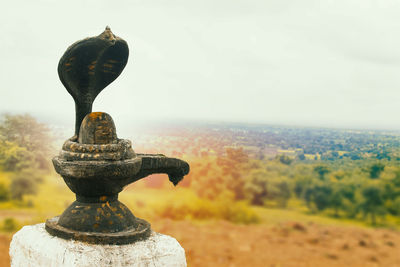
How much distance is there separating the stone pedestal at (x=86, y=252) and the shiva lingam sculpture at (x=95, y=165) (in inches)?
2.0

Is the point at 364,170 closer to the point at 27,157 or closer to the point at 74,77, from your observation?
the point at 27,157

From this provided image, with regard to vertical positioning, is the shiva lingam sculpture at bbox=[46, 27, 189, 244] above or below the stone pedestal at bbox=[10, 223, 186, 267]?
above

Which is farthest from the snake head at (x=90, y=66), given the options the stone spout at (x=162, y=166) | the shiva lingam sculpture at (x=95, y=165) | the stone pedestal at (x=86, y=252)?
the stone pedestal at (x=86, y=252)

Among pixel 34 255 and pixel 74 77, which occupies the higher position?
pixel 74 77

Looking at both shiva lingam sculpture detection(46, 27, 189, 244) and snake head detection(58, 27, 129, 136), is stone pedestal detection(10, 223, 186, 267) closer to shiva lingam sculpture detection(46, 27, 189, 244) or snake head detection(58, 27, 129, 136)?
shiva lingam sculpture detection(46, 27, 189, 244)

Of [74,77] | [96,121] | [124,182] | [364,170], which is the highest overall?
[74,77]

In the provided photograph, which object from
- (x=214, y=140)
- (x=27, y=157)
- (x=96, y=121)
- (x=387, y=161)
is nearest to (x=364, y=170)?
(x=387, y=161)

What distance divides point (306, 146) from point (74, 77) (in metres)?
5.43

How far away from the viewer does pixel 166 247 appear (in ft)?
6.48

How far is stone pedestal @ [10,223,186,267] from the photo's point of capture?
180 cm

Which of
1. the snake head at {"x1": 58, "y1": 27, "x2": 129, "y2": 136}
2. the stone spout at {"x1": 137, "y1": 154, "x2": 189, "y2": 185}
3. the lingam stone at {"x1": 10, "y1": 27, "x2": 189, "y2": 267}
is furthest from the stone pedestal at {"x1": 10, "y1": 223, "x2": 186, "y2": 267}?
the snake head at {"x1": 58, "y1": 27, "x2": 129, "y2": 136}

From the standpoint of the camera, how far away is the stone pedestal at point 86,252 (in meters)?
1.80

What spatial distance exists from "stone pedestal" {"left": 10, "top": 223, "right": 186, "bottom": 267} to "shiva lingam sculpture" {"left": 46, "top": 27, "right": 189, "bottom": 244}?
50mm

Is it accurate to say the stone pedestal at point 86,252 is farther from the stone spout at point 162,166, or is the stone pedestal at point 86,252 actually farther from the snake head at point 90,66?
the snake head at point 90,66
